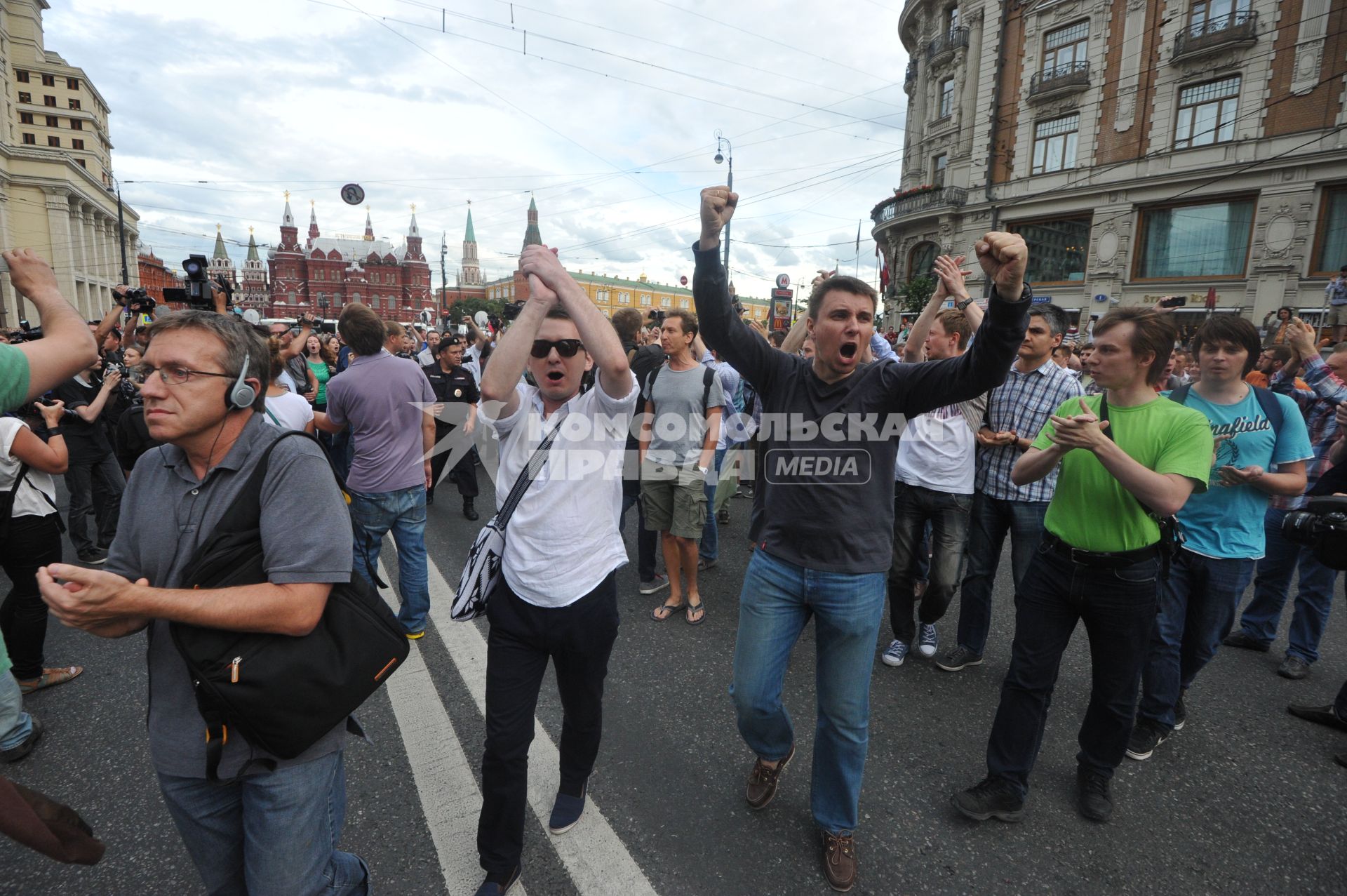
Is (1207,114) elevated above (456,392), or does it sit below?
above

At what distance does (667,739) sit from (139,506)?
2.36 metres

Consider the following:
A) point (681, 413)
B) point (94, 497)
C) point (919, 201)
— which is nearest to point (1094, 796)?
point (681, 413)

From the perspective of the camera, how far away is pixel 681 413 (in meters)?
4.67

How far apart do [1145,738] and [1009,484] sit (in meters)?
1.38

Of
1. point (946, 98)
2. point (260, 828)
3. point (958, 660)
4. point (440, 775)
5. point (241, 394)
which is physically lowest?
point (440, 775)

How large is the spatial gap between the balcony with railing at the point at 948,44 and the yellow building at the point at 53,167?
62991 mm

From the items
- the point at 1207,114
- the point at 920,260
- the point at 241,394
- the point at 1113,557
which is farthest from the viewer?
the point at 920,260

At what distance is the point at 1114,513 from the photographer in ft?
8.11

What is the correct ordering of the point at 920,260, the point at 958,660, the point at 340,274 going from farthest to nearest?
the point at 340,274
the point at 920,260
the point at 958,660

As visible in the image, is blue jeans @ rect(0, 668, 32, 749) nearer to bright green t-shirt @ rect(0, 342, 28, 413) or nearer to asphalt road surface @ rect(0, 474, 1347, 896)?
asphalt road surface @ rect(0, 474, 1347, 896)

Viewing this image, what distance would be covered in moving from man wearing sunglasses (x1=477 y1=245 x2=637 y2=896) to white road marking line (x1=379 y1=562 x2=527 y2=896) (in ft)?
0.76

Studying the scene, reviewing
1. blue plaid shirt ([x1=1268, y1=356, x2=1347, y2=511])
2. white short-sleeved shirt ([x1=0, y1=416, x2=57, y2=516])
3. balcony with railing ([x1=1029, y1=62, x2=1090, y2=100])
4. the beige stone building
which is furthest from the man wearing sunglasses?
balcony with railing ([x1=1029, y1=62, x2=1090, y2=100])

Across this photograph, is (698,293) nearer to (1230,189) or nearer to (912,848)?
(912,848)

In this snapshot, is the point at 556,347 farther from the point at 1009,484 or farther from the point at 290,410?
the point at 1009,484
